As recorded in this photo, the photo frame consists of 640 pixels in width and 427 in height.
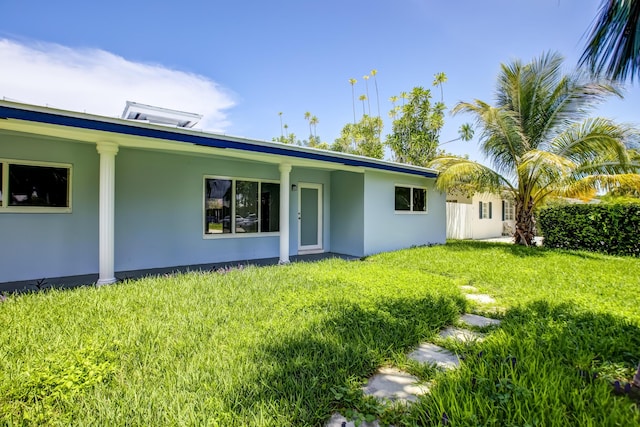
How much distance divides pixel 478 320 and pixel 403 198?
7.52 m

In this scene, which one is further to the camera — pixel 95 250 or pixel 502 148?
pixel 502 148

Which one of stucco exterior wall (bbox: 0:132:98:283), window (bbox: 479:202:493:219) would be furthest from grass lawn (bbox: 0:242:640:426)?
window (bbox: 479:202:493:219)

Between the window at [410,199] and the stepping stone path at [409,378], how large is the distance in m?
7.68

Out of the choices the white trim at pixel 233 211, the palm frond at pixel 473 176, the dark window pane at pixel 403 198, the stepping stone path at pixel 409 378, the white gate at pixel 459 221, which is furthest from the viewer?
the white gate at pixel 459 221

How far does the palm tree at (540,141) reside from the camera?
979 cm

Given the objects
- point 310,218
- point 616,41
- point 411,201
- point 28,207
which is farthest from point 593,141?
point 28,207

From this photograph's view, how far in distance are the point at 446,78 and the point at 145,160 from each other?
20.1 metres

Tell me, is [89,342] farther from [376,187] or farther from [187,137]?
[376,187]

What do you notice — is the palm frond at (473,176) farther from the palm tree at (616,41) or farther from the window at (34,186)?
the window at (34,186)

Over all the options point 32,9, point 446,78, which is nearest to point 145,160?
point 32,9

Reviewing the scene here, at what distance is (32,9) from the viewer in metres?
7.86

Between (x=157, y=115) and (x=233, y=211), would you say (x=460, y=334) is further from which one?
(x=157, y=115)

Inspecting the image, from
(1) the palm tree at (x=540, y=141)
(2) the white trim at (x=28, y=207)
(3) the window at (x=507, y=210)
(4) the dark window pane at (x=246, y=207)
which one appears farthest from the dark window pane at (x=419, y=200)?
(2) the white trim at (x=28, y=207)

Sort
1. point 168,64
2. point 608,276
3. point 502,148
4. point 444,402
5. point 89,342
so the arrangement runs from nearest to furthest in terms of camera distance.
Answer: point 444,402 → point 89,342 → point 608,276 → point 502,148 → point 168,64
